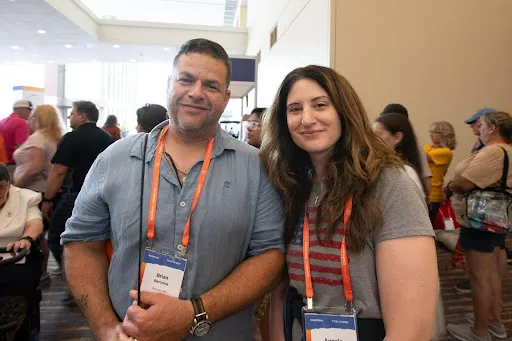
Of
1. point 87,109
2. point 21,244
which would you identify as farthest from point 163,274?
point 87,109

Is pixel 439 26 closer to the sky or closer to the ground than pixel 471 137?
closer to the sky

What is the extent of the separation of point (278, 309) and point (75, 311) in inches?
101

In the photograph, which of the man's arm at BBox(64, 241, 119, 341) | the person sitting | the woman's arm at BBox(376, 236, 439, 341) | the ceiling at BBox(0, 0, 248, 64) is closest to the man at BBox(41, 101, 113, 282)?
the person sitting

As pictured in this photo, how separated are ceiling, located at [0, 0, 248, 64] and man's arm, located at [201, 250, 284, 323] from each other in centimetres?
813

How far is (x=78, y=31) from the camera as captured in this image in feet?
30.3

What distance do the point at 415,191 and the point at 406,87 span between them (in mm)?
3274

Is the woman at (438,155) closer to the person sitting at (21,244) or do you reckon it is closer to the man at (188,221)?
the man at (188,221)

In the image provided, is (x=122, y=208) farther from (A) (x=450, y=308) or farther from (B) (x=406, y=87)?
(B) (x=406, y=87)

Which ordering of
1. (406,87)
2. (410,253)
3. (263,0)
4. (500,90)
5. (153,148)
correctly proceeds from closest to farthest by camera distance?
(410,253) → (153,148) → (406,87) → (500,90) → (263,0)

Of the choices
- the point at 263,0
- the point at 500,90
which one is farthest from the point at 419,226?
the point at 263,0

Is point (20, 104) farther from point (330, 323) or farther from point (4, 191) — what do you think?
point (330, 323)

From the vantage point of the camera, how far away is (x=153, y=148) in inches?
51.7

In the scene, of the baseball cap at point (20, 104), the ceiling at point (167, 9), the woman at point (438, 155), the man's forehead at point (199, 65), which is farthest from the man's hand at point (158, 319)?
the ceiling at point (167, 9)

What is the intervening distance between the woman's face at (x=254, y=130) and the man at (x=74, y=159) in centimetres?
130
